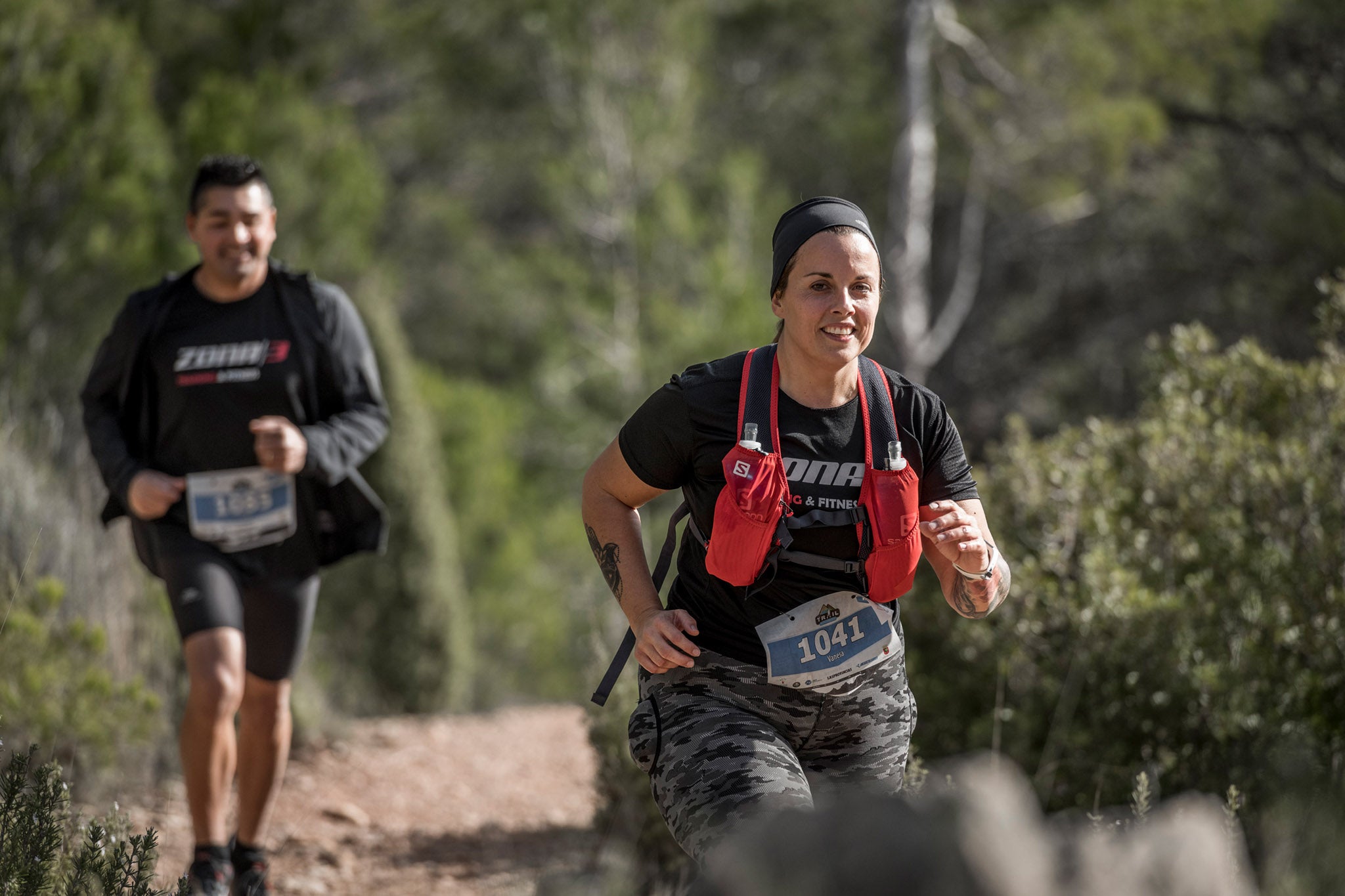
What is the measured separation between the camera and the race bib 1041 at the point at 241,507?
144 inches

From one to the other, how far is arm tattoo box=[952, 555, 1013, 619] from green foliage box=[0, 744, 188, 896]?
5.44 ft

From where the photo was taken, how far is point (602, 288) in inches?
635

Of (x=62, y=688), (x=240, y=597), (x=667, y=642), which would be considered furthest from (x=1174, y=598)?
(x=62, y=688)

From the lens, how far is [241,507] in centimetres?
371

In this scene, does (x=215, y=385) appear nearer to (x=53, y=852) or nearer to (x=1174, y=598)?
(x=53, y=852)

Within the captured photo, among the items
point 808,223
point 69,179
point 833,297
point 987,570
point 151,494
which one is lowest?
point 987,570

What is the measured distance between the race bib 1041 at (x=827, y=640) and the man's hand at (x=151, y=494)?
1.86 metres

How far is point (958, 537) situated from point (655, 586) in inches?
26.9

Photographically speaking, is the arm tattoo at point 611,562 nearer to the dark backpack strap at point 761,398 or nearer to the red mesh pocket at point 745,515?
the red mesh pocket at point 745,515

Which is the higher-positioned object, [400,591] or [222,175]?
[222,175]

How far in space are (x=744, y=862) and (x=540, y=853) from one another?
3.35 meters

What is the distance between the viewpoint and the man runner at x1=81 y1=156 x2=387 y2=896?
3648 mm

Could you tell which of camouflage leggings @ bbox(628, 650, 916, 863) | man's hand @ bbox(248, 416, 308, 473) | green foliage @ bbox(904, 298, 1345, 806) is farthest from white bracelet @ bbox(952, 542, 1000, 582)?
man's hand @ bbox(248, 416, 308, 473)

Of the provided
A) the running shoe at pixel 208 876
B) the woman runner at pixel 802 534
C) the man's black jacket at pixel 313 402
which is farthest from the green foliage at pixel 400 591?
the woman runner at pixel 802 534
